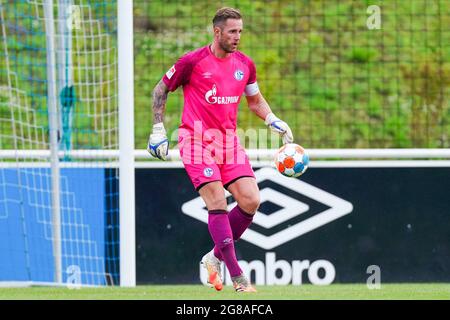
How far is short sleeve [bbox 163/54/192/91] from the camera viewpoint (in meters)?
9.67

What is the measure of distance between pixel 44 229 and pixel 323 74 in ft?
15.8

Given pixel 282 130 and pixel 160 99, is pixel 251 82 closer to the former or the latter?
pixel 282 130

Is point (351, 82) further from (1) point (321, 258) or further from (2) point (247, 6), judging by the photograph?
(1) point (321, 258)

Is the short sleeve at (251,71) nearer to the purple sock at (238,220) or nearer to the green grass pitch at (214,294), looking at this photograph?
the purple sock at (238,220)

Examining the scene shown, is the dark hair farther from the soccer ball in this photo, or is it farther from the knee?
the knee

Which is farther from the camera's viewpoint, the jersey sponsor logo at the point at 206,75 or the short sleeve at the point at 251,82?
the short sleeve at the point at 251,82

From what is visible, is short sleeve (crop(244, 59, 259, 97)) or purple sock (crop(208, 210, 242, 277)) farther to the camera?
short sleeve (crop(244, 59, 259, 97))

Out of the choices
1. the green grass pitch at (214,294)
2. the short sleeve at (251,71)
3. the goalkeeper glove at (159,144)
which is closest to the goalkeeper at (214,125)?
the goalkeeper glove at (159,144)

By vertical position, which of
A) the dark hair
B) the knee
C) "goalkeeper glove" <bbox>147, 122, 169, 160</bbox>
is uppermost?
the dark hair

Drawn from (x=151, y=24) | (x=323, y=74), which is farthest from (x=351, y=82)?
(x=151, y=24)

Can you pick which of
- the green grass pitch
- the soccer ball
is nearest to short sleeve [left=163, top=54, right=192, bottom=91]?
the soccer ball

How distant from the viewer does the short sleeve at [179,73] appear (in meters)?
9.67

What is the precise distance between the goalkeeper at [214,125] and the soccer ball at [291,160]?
179 millimetres

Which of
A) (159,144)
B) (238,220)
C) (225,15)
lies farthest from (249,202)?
(225,15)
